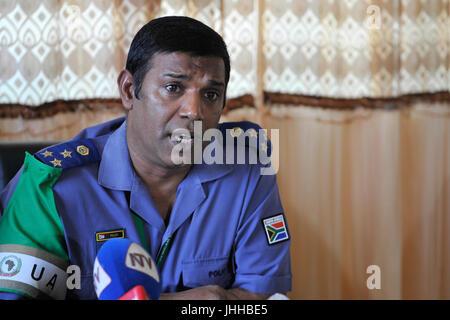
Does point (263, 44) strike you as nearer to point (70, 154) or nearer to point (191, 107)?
point (191, 107)

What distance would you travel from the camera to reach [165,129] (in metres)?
0.99

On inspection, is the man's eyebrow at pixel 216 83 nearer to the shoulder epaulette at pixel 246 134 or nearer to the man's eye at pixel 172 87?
the man's eye at pixel 172 87

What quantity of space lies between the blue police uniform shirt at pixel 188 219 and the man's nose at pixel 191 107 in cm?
18

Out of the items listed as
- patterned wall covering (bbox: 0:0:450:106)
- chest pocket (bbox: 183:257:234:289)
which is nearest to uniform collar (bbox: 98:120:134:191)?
chest pocket (bbox: 183:257:234:289)

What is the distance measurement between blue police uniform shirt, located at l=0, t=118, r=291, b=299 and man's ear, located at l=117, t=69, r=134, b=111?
71 mm

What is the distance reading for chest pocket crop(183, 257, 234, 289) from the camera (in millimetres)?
1003

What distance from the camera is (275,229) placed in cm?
109

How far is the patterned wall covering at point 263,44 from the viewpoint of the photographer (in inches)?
61.9

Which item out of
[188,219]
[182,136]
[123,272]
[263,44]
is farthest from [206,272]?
[263,44]

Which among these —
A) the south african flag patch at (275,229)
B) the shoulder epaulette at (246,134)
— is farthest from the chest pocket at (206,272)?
the shoulder epaulette at (246,134)

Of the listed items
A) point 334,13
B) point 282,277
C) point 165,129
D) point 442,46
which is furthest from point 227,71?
point 442,46
